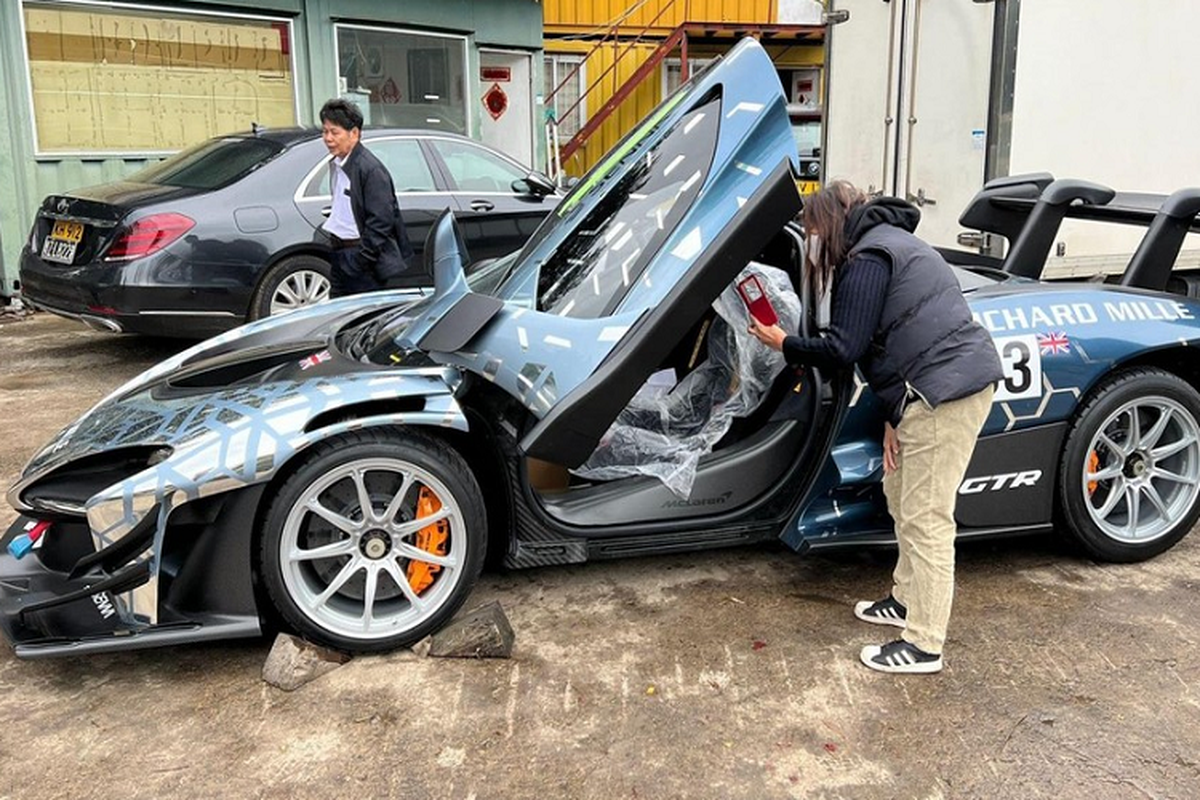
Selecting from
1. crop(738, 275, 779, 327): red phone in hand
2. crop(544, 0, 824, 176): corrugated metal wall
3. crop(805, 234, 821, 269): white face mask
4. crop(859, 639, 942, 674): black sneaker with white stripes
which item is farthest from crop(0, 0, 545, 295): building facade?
crop(859, 639, 942, 674): black sneaker with white stripes

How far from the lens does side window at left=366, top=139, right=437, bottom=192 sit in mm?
7742

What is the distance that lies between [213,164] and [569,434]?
17.8 ft

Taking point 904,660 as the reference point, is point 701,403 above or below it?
above

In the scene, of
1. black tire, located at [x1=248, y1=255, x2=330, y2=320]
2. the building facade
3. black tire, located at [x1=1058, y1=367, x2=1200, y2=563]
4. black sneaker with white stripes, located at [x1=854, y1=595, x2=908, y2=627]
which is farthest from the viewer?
the building facade

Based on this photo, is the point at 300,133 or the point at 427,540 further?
the point at 300,133

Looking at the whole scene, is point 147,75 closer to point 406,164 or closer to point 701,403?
point 406,164

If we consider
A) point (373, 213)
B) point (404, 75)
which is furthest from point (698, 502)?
point (404, 75)

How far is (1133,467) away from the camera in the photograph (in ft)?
13.1

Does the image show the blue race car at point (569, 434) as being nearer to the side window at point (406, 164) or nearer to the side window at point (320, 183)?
the side window at point (320, 183)

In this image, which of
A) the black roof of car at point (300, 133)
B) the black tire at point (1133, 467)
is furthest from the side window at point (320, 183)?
the black tire at point (1133, 467)

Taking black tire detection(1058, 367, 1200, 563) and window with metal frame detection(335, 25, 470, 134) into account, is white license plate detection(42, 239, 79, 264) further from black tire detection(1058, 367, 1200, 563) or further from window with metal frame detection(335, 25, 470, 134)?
black tire detection(1058, 367, 1200, 563)

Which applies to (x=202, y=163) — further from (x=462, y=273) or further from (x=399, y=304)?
(x=462, y=273)

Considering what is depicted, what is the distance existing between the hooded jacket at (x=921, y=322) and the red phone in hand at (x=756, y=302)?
1.12 feet

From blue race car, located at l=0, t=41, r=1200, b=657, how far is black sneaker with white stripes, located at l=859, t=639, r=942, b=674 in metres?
0.49
